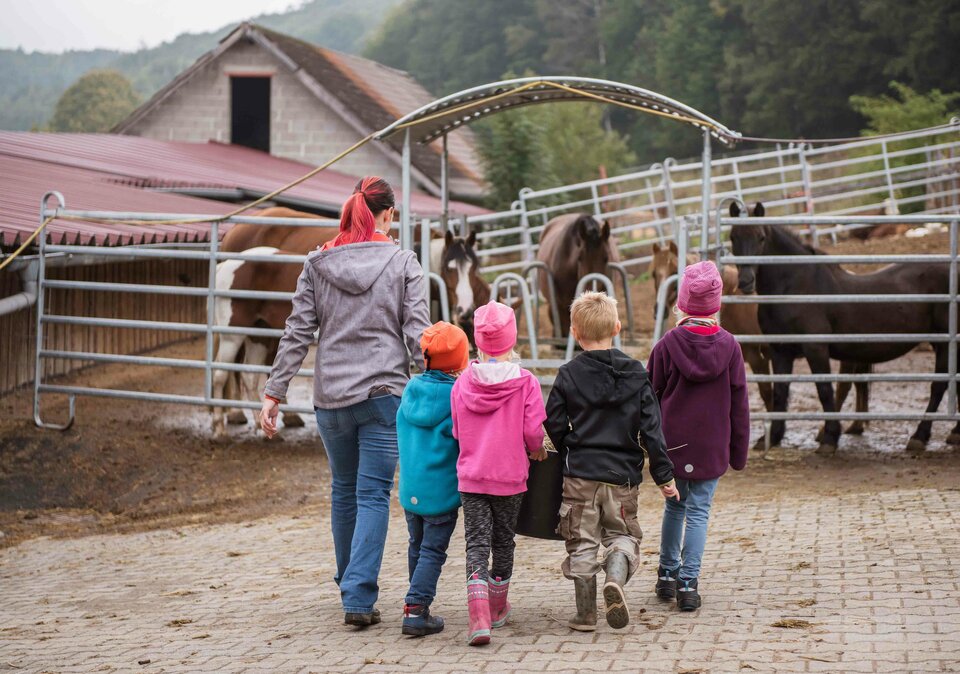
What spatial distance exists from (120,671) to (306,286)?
162 centimetres

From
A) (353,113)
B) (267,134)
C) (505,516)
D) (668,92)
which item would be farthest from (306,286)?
(668,92)

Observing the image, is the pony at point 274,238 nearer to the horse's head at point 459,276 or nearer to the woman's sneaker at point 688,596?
the horse's head at point 459,276

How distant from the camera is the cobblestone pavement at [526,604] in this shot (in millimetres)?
3770

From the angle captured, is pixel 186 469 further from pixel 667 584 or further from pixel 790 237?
pixel 790 237

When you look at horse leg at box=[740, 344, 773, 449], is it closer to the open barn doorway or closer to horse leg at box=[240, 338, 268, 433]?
horse leg at box=[240, 338, 268, 433]

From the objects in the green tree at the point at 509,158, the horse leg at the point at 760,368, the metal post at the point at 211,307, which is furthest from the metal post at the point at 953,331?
the green tree at the point at 509,158

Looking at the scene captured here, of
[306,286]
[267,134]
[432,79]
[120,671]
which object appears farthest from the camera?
[432,79]

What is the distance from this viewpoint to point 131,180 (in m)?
16.4

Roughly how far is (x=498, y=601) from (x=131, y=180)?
44.9 feet

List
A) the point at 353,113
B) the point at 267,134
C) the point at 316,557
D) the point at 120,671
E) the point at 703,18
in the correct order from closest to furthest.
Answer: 1. the point at 120,671
2. the point at 316,557
3. the point at 353,113
4. the point at 267,134
5. the point at 703,18

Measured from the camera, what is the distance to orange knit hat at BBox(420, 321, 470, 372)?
4.16 meters

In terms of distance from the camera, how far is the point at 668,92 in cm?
5866

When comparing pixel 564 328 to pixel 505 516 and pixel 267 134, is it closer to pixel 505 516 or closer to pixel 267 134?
pixel 505 516

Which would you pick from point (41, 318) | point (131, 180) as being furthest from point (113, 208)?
point (131, 180)
